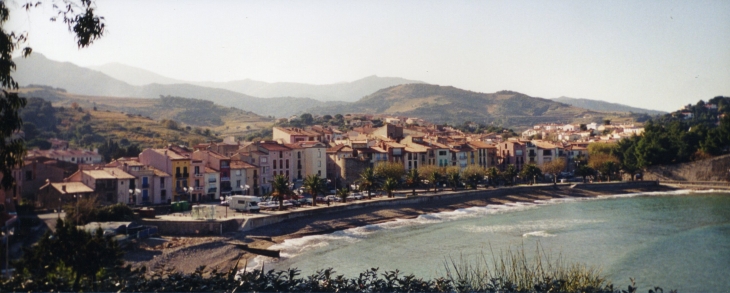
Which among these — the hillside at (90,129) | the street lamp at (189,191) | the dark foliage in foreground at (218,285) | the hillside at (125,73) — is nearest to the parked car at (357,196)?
the street lamp at (189,191)

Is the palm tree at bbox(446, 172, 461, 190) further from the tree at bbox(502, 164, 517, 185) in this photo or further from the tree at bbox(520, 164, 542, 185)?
the tree at bbox(520, 164, 542, 185)

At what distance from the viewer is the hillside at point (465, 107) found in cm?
14344

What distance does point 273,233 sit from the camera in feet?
77.3

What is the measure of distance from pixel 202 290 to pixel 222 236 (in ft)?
53.2

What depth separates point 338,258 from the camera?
64.9 feet

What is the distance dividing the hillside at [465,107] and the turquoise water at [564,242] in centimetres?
10321

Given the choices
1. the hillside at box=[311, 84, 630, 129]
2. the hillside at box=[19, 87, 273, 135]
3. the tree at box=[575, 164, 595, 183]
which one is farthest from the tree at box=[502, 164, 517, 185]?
the hillside at box=[311, 84, 630, 129]

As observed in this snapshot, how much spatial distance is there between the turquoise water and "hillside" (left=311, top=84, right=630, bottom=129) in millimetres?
103210

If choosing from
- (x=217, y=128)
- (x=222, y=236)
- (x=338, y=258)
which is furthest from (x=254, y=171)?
(x=217, y=128)

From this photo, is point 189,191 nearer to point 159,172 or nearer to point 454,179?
point 159,172

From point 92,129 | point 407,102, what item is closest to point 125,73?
point 407,102

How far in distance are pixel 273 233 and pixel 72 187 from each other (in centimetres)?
859

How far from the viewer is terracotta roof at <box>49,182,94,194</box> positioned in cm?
2359

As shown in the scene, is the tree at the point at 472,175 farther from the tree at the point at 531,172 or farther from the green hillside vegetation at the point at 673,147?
the green hillside vegetation at the point at 673,147
